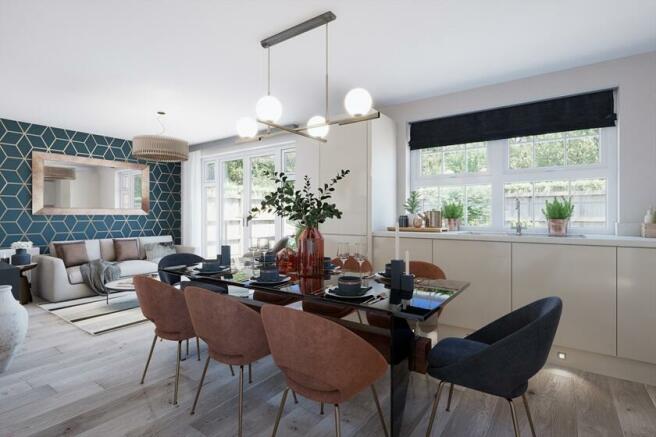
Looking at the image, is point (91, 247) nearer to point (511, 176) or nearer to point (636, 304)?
point (511, 176)

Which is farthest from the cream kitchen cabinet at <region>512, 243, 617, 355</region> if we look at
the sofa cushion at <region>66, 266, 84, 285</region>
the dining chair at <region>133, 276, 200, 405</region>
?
the sofa cushion at <region>66, 266, 84, 285</region>

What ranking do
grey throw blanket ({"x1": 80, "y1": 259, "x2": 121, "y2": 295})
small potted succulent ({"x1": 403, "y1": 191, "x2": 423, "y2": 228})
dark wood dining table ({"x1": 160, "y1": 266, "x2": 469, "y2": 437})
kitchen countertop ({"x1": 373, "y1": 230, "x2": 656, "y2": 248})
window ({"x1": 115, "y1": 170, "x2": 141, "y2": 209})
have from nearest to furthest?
dark wood dining table ({"x1": 160, "y1": 266, "x2": 469, "y2": 437}) < kitchen countertop ({"x1": 373, "y1": 230, "x2": 656, "y2": 248}) < small potted succulent ({"x1": 403, "y1": 191, "x2": 423, "y2": 228}) < grey throw blanket ({"x1": 80, "y1": 259, "x2": 121, "y2": 295}) < window ({"x1": 115, "y1": 170, "x2": 141, "y2": 209})

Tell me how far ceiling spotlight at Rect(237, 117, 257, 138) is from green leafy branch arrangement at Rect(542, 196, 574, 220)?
2671 mm

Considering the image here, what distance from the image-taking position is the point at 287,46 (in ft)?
9.00

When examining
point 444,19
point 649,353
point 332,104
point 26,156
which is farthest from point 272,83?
point 26,156

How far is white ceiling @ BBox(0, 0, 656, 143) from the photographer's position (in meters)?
2.28

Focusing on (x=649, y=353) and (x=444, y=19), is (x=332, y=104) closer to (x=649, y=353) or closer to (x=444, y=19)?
(x=444, y=19)

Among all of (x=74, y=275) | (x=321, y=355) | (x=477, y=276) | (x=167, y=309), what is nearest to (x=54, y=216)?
(x=74, y=275)

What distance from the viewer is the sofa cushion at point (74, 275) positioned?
462 cm

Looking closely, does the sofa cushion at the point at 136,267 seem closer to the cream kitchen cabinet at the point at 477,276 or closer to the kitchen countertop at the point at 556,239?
the kitchen countertop at the point at 556,239

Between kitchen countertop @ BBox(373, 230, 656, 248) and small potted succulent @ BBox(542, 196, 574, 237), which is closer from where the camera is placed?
kitchen countertop @ BBox(373, 230, 656, 248)

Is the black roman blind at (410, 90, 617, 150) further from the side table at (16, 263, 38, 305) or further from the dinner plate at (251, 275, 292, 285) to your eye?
the side table at (16, 263, 38, 305)

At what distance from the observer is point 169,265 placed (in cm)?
302

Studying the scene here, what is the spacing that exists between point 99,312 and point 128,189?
2.86 meters
